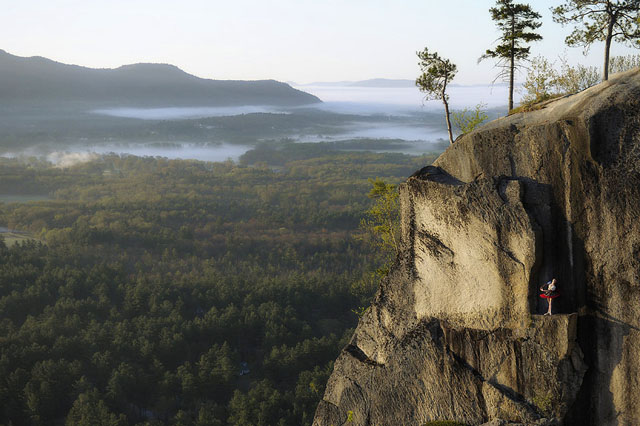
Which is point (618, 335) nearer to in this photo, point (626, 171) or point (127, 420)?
point (626, 171)

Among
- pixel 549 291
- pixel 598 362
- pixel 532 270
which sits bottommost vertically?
pixel 598 362

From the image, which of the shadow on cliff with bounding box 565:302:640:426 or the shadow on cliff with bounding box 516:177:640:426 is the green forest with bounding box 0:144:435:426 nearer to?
the shadow on cliff with bounding box 516:177:640:426

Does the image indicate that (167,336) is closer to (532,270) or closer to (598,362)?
(532,270)

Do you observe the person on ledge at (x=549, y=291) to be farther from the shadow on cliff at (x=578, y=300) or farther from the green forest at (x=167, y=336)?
the green forest at (x=167, y=336)

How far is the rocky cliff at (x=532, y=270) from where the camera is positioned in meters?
25.8

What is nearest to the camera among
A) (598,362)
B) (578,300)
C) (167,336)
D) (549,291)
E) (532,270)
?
(549,291)

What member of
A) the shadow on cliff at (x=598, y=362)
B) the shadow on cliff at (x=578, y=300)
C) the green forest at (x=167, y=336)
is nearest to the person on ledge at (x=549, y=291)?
the shadow on cliff at (x=578, y=300)

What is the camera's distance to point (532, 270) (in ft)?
87.2

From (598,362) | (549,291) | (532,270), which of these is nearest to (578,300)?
(549,291)

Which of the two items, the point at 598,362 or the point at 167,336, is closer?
the point at 598,362

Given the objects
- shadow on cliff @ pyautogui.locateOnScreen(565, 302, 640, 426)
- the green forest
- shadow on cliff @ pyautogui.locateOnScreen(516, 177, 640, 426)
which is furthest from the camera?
the green forest

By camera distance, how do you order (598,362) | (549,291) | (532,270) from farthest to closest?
1. (532,270)
2. (598,362)
3. (549,291)

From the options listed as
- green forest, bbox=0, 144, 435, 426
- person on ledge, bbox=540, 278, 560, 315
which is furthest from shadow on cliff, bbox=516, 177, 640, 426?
green forest, bbox=0, 144, 435, 426

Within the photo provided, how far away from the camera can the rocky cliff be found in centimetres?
2580
